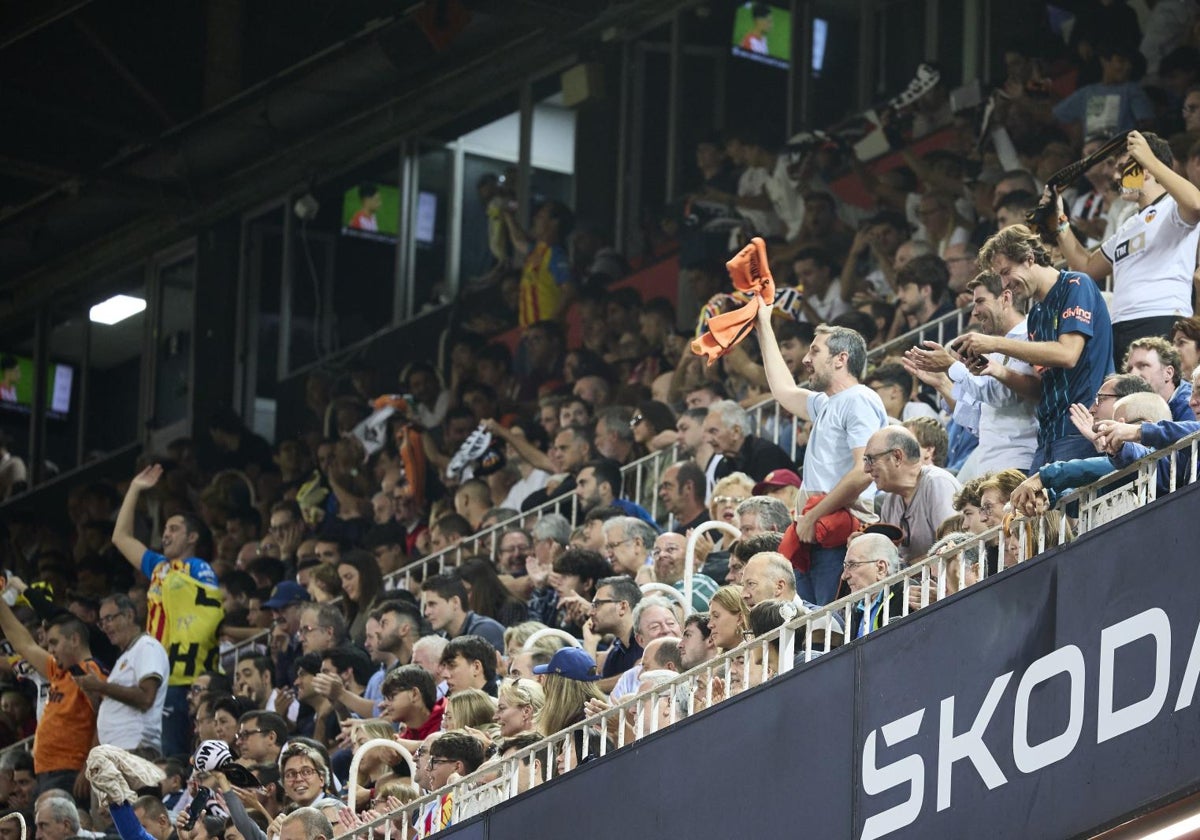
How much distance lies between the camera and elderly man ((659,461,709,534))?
37.1 feet

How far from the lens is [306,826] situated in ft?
30.9

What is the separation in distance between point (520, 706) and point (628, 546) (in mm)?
1849

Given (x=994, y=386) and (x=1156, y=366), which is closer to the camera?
(x=1156, y=366)

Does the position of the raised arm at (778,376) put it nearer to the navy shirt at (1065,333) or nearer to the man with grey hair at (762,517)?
the man with grey hair at (762,517)

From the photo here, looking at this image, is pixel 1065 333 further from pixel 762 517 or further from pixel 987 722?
pixel 762 517

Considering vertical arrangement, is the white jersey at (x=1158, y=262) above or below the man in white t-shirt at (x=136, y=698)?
below

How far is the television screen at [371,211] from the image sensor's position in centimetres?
2106

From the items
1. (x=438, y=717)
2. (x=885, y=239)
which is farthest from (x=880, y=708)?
(x=885, y=239)

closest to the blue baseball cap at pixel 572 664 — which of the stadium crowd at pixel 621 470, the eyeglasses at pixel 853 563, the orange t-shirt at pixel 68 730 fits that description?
the stadium crowd at pixel 621 470

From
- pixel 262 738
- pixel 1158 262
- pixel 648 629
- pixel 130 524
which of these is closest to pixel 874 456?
pixel 648 629

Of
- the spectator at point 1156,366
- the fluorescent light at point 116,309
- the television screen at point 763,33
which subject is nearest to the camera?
the spectator at point 1156,366

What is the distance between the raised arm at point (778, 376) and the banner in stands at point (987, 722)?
6.63 feet

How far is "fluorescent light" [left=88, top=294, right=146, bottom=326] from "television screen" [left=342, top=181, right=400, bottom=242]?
264 cm

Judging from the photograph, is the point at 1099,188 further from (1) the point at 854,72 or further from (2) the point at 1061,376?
(1) the point at 854,72
